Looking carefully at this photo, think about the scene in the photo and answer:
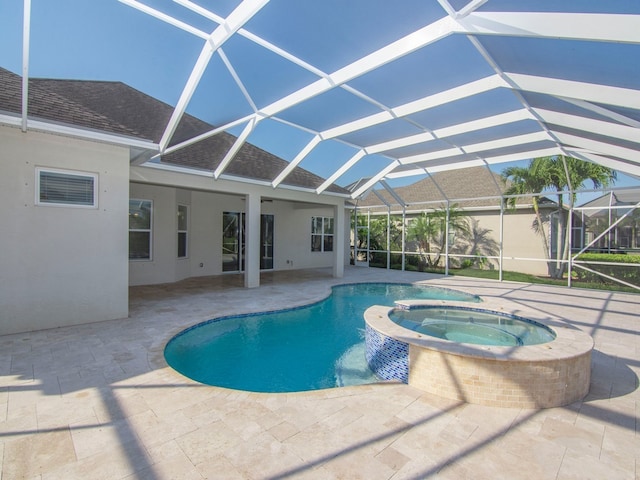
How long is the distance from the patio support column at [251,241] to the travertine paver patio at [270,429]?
6.17 m

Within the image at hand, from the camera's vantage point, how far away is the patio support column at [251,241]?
1170 centimetres

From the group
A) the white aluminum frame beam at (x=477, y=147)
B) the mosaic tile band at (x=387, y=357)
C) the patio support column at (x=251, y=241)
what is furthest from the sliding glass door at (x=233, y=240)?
the mosaic tile band at (x=387, y=357)

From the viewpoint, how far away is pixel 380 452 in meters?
3.07

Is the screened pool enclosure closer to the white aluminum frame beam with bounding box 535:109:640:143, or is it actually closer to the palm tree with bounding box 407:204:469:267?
the white aluminum frame beam with bounding box 535:109:640:143

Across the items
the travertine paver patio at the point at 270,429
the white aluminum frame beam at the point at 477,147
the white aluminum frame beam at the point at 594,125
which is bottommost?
the travertine paver patio at the point at 270,429

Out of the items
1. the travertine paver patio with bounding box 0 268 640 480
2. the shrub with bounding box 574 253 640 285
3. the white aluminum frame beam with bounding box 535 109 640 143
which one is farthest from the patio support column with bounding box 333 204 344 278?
the shrub with bounding box 574 253 640 285

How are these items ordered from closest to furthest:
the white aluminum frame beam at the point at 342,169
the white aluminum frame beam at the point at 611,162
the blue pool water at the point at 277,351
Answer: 1. the blue pool water at the point at 277,351
2. the white aluminum frame beam at the point at 611,162
3. the white aluminum frame beam at the point at 342,169

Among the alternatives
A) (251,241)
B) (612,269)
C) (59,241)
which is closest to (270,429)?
(59,241)

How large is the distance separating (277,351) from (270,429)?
316cm

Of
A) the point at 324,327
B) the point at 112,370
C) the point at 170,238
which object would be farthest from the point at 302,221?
the point at 112,370

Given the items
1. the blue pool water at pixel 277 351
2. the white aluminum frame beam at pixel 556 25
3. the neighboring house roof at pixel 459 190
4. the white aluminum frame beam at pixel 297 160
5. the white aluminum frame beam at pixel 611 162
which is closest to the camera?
the white aluminum frame beam at pixel 556 25

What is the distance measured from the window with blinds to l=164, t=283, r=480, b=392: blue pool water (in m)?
3.49

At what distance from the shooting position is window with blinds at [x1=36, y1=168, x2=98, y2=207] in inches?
257

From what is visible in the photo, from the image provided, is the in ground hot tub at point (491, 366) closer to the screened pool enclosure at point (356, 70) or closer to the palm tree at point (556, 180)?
the screened pool enclosure at point (356, 70)
